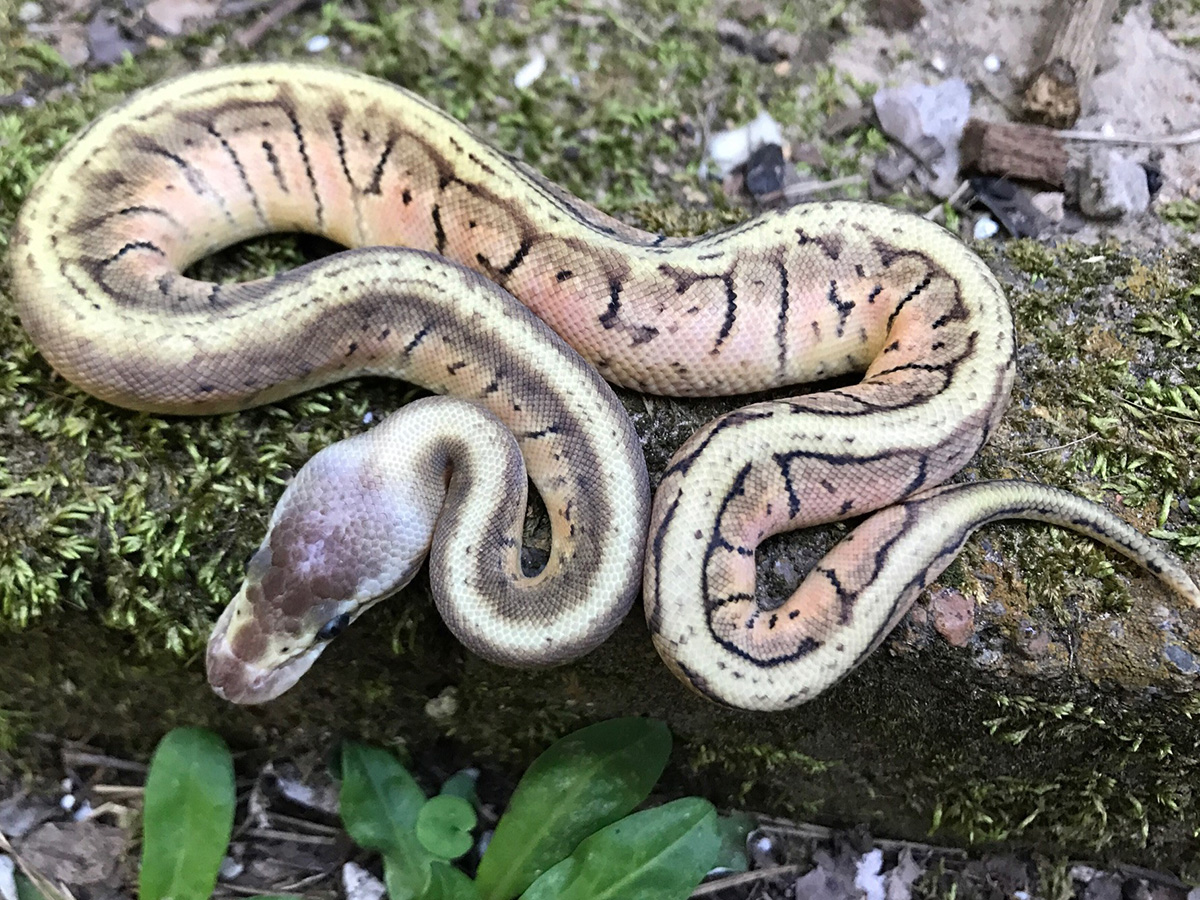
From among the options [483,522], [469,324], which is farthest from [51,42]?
[483,522]

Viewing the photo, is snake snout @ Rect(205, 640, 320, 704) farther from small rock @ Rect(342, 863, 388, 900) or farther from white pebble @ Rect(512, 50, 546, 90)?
white pebble @ Rect(512, 50, 546, 90)

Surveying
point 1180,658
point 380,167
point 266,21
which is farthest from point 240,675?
point 266,21

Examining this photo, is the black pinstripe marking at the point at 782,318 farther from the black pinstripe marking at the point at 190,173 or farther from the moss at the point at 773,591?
the black pinstripe marking at the point at 190,173

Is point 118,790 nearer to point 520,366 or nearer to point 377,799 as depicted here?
point 377,799

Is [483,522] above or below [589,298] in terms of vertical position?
below

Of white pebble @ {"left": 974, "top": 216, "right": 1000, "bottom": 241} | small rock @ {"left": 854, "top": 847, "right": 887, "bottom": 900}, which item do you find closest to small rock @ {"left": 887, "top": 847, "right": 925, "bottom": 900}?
small rock @ {"left": 854, "top": 847, "right": 887, "bottom": 900}

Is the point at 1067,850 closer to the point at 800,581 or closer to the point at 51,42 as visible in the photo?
the point at 800,581
